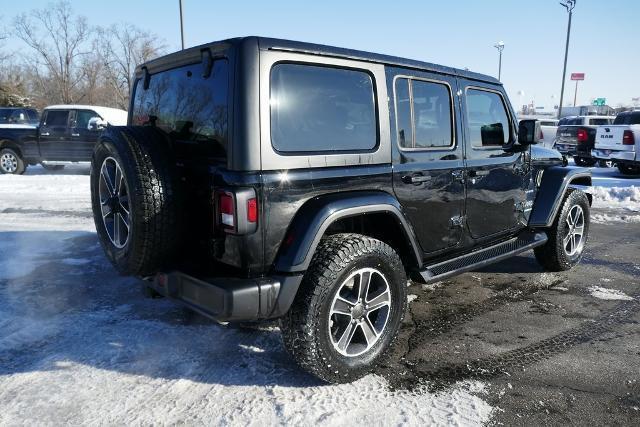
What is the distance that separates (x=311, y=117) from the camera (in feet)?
8.77

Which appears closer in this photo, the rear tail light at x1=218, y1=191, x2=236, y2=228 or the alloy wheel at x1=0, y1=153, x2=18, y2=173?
the rear tail light at x1=218, y1=191, x2=236, y2=228

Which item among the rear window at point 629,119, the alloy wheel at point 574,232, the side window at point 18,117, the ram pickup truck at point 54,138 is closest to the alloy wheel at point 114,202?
the alloy wheel at point 574,232

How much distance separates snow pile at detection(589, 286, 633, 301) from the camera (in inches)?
165

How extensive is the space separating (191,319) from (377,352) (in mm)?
1513

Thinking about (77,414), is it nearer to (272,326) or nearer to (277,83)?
(272,326)

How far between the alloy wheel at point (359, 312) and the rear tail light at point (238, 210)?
704mm

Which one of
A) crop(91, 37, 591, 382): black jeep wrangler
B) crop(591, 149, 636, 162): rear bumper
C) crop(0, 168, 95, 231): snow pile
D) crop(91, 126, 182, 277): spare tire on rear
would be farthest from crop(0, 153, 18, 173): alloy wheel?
crop(591, 149, 636, 162): rear bumper

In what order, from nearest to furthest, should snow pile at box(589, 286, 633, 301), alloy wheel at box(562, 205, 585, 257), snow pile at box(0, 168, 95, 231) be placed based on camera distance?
snow pile at box(589, 286, 633, 301) → alloy wheel at box(562, 205, 585, 257) → snow pile at box(0, 168, 95, 231)

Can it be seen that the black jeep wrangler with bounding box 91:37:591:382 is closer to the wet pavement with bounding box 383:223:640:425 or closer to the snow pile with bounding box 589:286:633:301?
the wet pavement with bounding box 383:223:640:425

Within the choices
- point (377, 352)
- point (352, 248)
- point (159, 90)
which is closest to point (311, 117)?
point (352, 248)

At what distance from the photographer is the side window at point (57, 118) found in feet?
40.0

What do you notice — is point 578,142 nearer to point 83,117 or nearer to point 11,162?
point 83,117

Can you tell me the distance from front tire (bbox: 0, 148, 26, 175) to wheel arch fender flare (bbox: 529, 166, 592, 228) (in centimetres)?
1284

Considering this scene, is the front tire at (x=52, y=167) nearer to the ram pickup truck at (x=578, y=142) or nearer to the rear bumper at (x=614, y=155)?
the rear bumper at (x=614, y=155)
